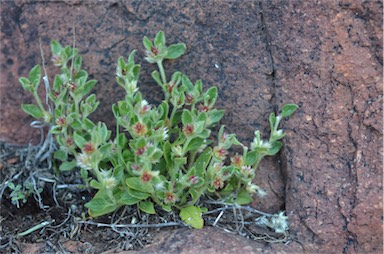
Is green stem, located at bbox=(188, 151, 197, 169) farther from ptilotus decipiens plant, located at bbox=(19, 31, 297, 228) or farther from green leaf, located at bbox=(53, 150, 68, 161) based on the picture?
green leaf, located at bbox=(53, 150, 68, 161)

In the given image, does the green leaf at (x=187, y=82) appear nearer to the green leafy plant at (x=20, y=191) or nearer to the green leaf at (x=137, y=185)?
the green leaf at (x=137, y=185)

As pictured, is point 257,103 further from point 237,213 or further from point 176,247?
point 176,247

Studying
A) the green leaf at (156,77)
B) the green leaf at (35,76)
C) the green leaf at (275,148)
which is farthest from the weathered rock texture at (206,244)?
the green leaf at (35,76)

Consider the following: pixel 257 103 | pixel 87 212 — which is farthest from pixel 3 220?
pixel 257 103

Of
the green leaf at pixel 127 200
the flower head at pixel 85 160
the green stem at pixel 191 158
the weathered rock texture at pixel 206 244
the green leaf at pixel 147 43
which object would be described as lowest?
the weathered rock texture at pixel 206 244

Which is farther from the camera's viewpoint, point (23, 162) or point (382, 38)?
point (23, 162)

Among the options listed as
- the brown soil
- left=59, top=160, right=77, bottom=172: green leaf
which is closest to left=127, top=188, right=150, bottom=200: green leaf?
the brown soil

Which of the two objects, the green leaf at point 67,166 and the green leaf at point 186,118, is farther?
the green leaf at point 67,166

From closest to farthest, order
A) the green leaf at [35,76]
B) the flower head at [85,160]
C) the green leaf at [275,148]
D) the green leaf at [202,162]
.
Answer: the flower head at [85,160]
the green leaf at [202,162]
the green leaf at [275,148]
the green leaf at [35,76]
